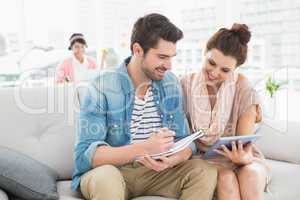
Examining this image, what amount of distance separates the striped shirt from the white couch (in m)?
0.35

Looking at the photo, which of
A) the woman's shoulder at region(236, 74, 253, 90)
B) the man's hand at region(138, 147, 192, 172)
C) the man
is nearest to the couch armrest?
the man

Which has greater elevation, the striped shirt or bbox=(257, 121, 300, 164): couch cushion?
the striped shirt

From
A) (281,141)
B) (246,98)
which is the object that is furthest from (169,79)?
(281,141)

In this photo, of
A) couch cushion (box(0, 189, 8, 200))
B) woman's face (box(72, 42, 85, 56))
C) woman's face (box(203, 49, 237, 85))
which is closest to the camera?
couch cushion (box(0, 189, 8, 200))

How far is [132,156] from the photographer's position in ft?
5.58

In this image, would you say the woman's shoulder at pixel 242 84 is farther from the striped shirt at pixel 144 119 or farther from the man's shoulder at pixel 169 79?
the striped shirt at pixel 144 119

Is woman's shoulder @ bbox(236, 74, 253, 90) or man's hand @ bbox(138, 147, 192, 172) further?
woman's shoulder @ bbox(236, 74, 253, 90)

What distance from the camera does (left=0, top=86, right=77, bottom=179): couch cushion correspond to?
1949 mm

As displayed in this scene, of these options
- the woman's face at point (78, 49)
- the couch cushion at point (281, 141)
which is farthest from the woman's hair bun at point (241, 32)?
the woman's face at point (78, 49)

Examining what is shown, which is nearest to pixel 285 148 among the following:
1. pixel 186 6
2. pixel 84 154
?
pixel 84 154

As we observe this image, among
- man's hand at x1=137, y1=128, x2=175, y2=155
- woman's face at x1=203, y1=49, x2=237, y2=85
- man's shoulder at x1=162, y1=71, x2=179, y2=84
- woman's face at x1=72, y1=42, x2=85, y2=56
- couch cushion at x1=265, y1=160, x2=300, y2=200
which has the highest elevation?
woman's face at x1=72, y1=42, x2=85, y2=56

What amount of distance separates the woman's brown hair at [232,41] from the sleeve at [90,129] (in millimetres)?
605

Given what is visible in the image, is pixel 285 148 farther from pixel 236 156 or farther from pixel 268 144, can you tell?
pixel 236 156

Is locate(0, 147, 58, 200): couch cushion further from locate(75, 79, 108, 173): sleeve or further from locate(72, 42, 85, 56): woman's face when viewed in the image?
locate(72, 42, 85, 56): woman's face
